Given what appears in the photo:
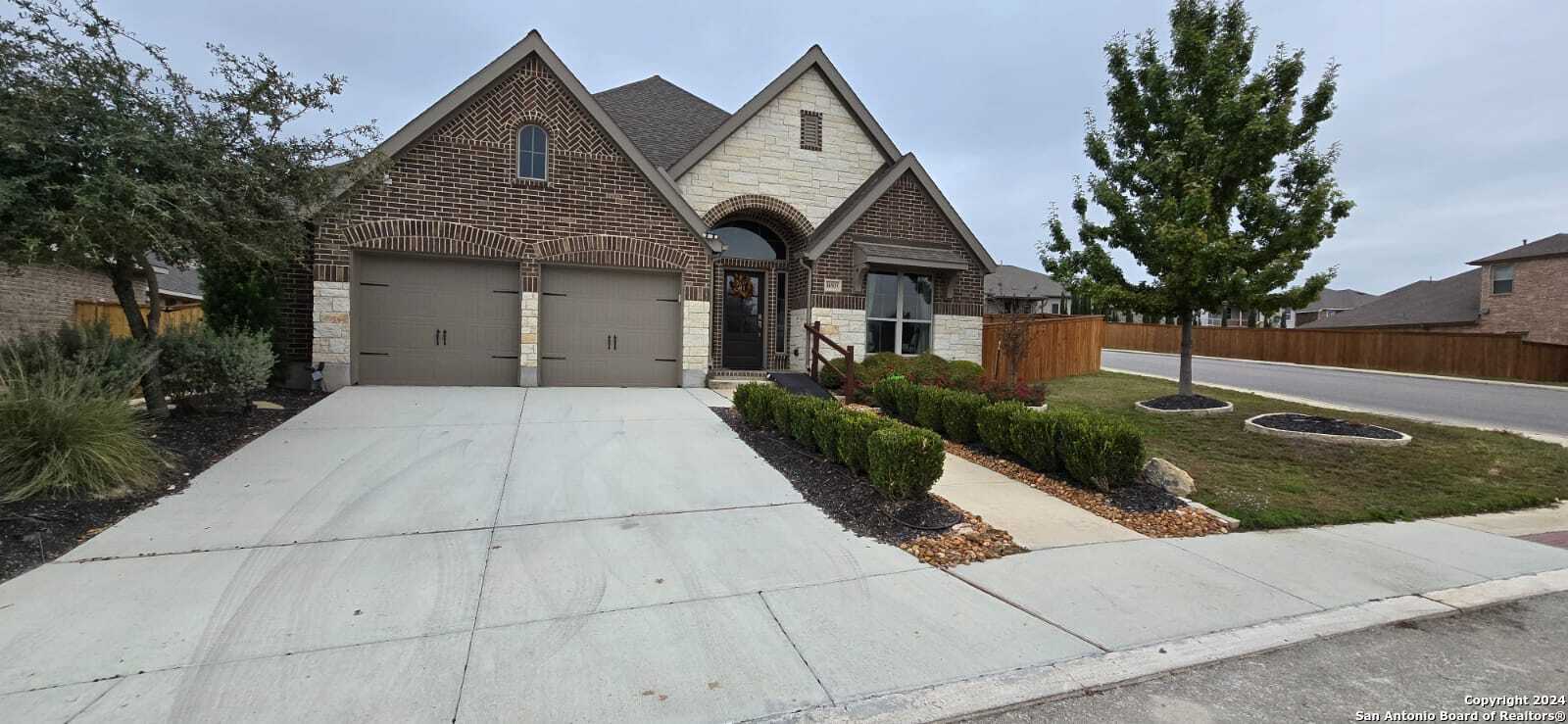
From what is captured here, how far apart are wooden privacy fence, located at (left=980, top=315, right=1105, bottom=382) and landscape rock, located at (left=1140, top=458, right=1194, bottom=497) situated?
859 centimetres

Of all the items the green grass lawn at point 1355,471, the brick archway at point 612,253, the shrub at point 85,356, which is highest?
the brick archway at point 612,253

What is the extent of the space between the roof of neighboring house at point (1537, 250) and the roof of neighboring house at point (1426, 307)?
2858 millimetres

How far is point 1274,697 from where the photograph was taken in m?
2.98

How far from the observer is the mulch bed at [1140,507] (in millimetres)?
5387

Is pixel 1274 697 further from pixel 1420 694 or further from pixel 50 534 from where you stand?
pixel 50 534

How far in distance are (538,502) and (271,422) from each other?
464 centimetres

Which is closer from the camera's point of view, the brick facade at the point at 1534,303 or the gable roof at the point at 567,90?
the gable roof at the point at 567,90

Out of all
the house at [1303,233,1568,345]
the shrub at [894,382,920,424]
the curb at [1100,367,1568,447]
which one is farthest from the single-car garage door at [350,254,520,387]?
the house at [1303,233,1568,345]

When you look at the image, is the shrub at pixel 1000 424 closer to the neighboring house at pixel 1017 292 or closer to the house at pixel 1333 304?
the neighboring house at pixel 1017 292

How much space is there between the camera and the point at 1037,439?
22.4 ft

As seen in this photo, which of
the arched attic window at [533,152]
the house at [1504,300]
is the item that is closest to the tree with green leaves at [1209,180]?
the arched attic window at [533,152]

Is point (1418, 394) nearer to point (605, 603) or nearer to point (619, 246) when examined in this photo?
point (619, 246)

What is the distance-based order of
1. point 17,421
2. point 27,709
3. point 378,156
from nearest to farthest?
point 27,709 → point 17,421 → point 378,156

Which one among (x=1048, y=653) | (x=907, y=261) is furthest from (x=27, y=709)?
(x=907, y=261)
